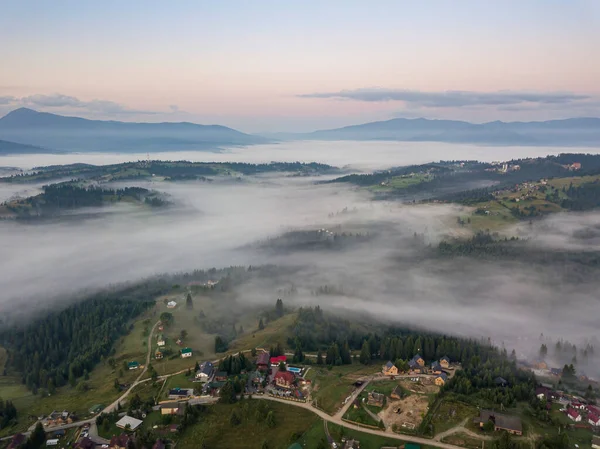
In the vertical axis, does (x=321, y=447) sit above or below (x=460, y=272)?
above

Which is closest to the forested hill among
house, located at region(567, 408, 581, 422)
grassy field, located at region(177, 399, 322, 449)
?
grassy field, located at region(177, 399, 322, 449)

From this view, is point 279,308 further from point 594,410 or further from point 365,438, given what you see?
point 594,410

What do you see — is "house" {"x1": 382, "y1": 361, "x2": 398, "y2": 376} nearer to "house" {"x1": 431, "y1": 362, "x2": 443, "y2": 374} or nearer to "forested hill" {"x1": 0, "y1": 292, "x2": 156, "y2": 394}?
"house" {"x1": 431, "y1": 362, "x2": 443, "y2": 374}

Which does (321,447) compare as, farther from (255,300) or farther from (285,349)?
(255,300)

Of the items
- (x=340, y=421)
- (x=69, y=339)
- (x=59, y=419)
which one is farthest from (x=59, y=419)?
(x=69, y=339)

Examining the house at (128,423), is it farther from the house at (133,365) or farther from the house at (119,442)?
the house at (133,365)

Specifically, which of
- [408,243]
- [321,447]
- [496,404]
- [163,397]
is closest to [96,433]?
[163,397]
